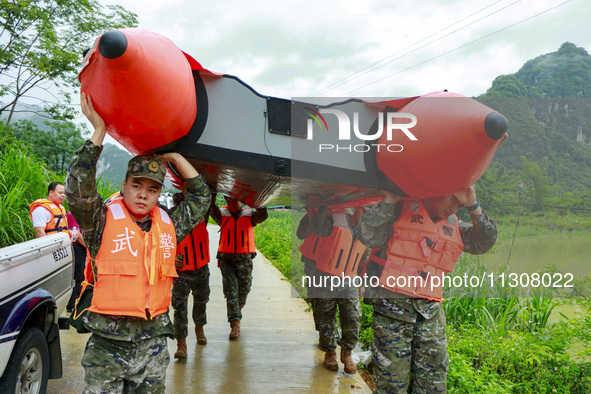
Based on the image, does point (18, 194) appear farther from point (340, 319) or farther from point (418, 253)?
point (418, 253)

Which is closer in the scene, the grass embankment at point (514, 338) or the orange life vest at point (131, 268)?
the orange life vest at point (131, 268)

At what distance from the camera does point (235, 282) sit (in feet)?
16.2

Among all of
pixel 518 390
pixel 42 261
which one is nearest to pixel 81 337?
pixel 42 261

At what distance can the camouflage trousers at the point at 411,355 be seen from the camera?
7.89ft

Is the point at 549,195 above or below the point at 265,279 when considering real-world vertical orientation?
above

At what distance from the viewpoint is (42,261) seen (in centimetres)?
274

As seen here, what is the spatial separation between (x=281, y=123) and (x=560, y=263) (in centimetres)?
309

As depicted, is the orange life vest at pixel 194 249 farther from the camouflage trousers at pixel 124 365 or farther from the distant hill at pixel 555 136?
the distant hill at pixel 555 136

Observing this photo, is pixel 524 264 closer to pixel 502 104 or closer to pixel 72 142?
pixel 502 104

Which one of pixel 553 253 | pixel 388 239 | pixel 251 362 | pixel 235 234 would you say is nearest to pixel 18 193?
pixel 235 234

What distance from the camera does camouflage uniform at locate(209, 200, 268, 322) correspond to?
191 inches

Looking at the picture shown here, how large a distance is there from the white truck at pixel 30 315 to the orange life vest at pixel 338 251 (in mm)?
2382

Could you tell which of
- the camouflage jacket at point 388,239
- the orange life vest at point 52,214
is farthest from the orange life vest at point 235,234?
the camouflage jacket at point 388,239

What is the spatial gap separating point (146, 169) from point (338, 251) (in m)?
2.44
